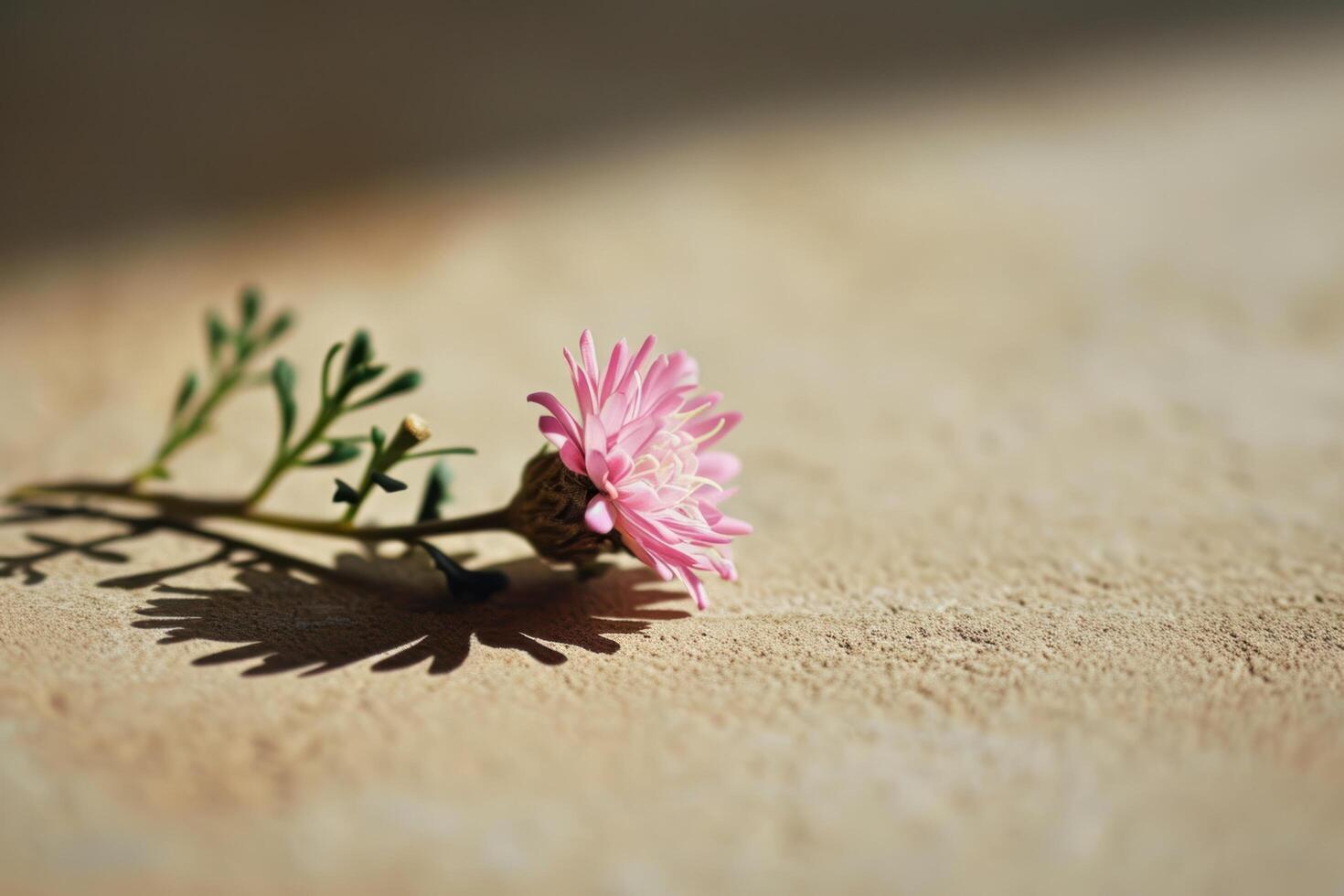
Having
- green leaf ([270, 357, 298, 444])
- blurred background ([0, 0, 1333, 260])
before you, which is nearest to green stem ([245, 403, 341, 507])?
green leaf ([270, 357, 298, 444])

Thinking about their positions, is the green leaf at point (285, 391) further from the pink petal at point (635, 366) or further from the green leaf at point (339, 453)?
the pink petal at point (635, 366)

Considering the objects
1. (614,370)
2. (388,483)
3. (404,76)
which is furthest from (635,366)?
(404,76)

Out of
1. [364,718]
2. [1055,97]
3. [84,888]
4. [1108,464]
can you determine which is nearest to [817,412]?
[1108,464]

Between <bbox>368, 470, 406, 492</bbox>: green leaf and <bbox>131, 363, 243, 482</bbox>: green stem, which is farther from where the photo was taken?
<bbox>131, 363, 243, 482</bbox>: green stem

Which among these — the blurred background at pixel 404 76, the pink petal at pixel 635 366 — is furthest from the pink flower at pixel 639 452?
the blurred background at pixel 404 76

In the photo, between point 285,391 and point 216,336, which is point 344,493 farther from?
point 216,336

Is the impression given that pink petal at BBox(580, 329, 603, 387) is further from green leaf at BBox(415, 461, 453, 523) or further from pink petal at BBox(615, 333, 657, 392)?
green leaf at BBox(415, 461, 453, 523)

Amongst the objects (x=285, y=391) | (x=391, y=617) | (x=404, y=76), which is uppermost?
(x=404, y=76)
